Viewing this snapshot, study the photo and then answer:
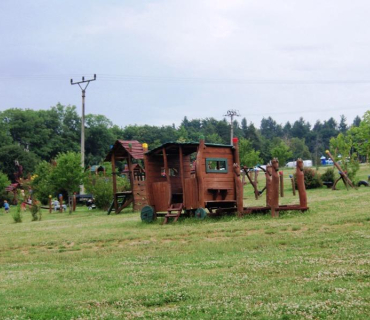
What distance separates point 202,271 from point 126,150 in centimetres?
1984

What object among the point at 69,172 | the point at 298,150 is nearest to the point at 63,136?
the point at 298,150

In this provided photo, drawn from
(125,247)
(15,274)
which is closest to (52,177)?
(125,247)

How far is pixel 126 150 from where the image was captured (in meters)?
29.9

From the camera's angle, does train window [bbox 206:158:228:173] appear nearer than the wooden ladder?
No

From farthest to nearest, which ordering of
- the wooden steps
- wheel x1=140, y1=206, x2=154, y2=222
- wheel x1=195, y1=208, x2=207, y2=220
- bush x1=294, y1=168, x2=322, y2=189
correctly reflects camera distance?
bush x1=294, y1=168, x2=322, y2=189 < the wooden steps < wheel x1=140, y1=206, x2=154, y2=222 < wheel x1=195, y1=208, x2=207, y2=220

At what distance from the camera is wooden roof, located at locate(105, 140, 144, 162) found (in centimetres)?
2979

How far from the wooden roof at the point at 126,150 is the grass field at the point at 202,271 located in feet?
36.4

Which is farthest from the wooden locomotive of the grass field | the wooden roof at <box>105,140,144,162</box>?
the wooden roof at <box>105,140,144,162</box>

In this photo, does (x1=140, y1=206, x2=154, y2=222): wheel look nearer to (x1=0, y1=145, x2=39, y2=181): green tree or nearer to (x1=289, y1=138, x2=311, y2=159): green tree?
(x1=0, y1=145, x2=39, y2=181): green tree

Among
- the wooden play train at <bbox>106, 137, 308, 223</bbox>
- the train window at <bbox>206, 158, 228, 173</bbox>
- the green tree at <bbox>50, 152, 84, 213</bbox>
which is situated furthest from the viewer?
the green tree at <bbox>50, 152, 84, 213</bbox>

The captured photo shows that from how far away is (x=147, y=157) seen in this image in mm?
23250

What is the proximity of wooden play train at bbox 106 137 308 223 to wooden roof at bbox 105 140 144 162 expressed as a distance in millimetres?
5818

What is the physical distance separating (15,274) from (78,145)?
94.2 meters

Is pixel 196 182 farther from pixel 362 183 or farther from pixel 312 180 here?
pixel 312 180
